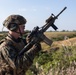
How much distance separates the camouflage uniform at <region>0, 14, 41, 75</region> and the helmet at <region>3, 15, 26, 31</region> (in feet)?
0.10

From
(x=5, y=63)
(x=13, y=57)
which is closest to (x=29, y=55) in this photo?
(x=13, y=57)

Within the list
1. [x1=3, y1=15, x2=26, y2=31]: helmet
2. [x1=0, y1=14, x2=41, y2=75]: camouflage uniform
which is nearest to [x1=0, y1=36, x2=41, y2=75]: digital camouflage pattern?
[x1=0, y1=14, x2=41, y2=75]: camouflage uniform

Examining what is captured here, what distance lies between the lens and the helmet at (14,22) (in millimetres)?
5229

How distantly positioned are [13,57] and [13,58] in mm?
17

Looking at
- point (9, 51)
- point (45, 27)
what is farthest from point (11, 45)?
point (45, 27)

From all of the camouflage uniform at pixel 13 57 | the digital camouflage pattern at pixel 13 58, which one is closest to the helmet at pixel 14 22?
the camouflage uniform at pixel 13 57

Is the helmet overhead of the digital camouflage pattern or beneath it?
overhead

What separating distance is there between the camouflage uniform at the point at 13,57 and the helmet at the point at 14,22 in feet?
0.10

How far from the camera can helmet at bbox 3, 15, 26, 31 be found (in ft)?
17.2

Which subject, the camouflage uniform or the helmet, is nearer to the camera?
the camouflage uniform

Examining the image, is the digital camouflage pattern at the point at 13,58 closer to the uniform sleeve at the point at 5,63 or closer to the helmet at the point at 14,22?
the uniform sleeve at the point at 5,63

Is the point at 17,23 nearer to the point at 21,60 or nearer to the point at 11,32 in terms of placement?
the point at 11,32

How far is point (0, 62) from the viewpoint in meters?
5.22

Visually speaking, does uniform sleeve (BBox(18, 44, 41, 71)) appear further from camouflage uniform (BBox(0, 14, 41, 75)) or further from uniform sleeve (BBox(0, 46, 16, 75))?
uniform sleeve (BBox(0, 46, 16, 75))
